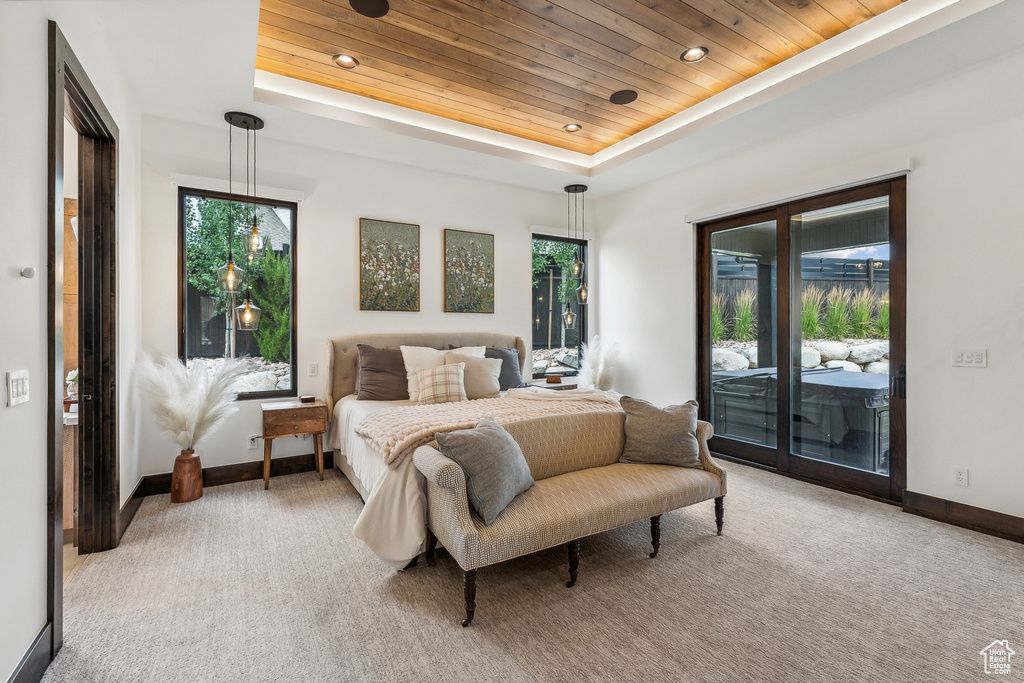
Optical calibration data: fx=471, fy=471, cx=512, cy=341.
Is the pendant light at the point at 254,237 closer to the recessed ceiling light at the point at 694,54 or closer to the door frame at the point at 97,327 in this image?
the door frame at the point at 97,327

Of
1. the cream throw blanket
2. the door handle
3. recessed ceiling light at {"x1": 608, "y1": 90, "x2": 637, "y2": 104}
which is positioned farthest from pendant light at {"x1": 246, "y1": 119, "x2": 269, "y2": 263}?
the door handle

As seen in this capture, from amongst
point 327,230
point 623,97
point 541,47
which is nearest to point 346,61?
point 541,47

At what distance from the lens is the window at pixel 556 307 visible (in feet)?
18.0

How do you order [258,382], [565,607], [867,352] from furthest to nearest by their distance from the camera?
[258,382] < [867,352] < [565,607]

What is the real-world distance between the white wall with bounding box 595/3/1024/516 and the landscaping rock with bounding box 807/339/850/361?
1.39 ft

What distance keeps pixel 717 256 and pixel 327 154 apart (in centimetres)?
373

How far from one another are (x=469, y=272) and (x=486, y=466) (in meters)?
3.09

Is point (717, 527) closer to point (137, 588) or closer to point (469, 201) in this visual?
point (137, 588)

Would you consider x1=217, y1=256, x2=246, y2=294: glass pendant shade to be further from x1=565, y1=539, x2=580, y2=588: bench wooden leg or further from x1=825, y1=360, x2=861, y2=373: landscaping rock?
x1=825, y1=360, x2=861, y2=373: landscaping rock

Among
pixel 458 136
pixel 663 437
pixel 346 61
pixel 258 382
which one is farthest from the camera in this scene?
pixel 458 136

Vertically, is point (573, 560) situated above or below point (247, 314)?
below

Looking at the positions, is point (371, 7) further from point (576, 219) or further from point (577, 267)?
point (576, 219)

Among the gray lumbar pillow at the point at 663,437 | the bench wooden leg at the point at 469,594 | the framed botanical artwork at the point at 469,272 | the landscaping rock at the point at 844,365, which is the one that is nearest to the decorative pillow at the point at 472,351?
the framed botanical artwork at the point at 469,272

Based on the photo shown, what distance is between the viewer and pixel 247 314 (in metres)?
3.59
